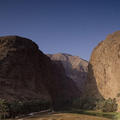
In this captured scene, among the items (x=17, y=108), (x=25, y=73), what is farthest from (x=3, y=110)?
(x=25, y=73)

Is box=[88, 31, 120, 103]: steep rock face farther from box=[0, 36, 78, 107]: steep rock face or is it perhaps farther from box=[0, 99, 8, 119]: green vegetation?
box=[0, 99, 8, 119]: green vegetation

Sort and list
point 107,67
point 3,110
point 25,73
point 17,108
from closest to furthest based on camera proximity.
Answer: point 3,110, point 17,108, point 25,73, point 107,67

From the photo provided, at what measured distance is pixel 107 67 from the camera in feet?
344

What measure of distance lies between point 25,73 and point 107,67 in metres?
45.5

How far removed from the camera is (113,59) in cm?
10225

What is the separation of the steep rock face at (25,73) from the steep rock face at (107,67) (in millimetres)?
26847

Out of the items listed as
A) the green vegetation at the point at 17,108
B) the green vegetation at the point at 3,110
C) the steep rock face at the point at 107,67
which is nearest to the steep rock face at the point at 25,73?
the green vegetation at the point at 17,108

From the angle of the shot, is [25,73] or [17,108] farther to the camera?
[25,73]

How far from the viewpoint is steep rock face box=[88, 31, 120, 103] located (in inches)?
3832

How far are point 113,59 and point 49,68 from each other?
45.0m

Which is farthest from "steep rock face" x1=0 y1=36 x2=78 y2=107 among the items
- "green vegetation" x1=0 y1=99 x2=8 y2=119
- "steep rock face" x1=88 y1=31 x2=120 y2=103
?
"steep rock face" x1=88 y1=31 x2=120 y2=103

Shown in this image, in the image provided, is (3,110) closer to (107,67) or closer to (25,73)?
(25,73)

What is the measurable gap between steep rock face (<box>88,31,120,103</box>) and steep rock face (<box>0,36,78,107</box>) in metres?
26.8

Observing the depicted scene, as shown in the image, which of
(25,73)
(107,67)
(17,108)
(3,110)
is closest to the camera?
(3,110)
